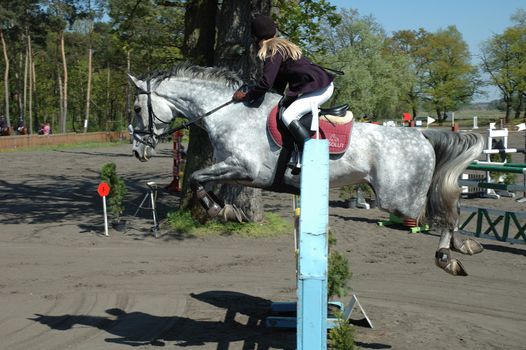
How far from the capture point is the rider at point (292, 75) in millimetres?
5480

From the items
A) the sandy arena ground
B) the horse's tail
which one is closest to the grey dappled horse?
the horse's tail

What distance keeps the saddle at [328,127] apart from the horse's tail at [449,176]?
0.97 metres

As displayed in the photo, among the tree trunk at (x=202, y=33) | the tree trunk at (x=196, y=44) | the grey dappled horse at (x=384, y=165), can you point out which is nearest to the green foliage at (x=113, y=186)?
the tree trunk at (x=196, y=44)

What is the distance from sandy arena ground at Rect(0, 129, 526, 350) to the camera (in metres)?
6.37

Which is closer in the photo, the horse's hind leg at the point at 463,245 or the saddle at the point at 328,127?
the saddle at the point at 328,127

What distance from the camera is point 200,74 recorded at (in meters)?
6.39

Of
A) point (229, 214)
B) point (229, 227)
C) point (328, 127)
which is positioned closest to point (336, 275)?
point (229, 214)

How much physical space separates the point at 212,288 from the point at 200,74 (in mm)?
3353

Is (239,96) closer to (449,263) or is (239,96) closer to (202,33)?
(449,263)

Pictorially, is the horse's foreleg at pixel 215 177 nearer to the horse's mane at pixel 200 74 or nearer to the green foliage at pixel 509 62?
the horse's mane at pixel 200 74

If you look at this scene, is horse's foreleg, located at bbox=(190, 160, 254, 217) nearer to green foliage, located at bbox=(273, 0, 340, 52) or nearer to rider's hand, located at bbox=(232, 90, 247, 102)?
rider's hand, located at bbox=(232, 90, 247, 102)

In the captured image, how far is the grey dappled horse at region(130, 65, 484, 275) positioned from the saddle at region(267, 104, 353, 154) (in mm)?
83

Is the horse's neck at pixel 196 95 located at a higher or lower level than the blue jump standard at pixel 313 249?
higher

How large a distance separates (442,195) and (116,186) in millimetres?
8514
